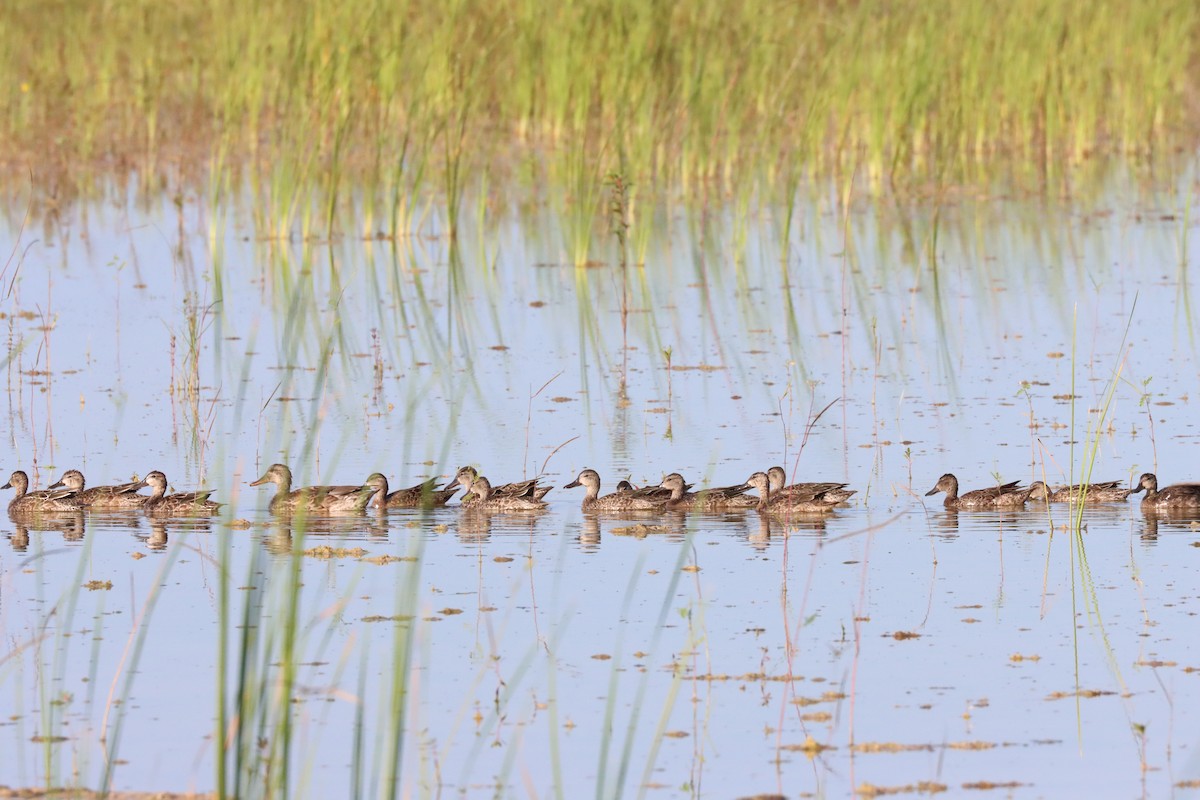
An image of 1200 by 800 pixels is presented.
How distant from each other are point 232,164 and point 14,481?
544 inches

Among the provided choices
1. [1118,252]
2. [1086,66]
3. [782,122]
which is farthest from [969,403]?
[1086,66]

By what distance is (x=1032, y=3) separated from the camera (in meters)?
25.1

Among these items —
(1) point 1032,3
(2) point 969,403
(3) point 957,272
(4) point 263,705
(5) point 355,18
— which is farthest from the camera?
(1) point 1032,3

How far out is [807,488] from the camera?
11461 mm

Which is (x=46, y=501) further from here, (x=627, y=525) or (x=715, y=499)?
(x=715, y=499)

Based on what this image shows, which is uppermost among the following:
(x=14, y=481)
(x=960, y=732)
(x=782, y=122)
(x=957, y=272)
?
(x=782, y=122)

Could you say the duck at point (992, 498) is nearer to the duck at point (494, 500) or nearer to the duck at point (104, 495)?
the duck at point (494, 500)

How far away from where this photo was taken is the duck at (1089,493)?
37.2 ft

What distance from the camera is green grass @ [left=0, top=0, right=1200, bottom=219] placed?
2114 centimetres

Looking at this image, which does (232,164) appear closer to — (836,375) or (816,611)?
(836,375)

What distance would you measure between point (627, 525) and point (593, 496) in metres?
0.83

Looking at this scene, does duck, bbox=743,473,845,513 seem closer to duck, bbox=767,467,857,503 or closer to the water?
duck, bbox=767,467,857,503

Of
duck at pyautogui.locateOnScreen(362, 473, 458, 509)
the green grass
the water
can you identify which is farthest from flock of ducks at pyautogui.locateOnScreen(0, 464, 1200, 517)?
the green grass

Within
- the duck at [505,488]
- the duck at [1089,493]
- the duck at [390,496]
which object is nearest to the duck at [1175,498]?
the duck at [1089,493]
